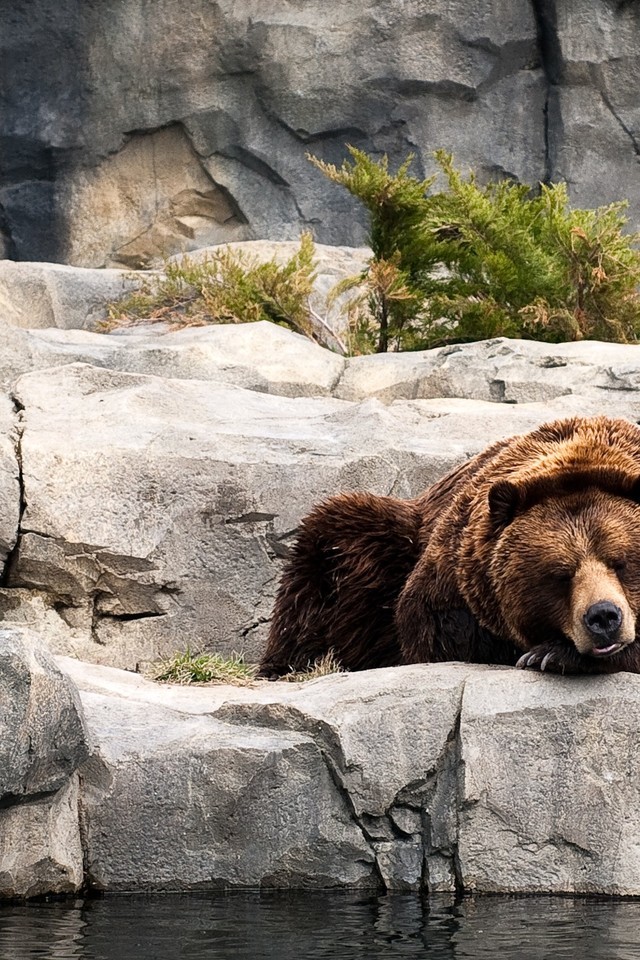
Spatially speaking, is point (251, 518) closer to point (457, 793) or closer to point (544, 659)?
point (544, 659)

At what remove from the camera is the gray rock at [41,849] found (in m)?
5.09

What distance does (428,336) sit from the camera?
1342cm

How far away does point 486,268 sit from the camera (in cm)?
1320

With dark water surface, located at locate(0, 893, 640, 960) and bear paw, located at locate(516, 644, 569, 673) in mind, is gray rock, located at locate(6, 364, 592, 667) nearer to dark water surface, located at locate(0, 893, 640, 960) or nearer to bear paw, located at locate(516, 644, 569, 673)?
bear paw, located at locate(516, 644, 569, 673)

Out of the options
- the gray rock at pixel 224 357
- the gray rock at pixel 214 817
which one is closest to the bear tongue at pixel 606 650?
the gray rock at pixel 214 817

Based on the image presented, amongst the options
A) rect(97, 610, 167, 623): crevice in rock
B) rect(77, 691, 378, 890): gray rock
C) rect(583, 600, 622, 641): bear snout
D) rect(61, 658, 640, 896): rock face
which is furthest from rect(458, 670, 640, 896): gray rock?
rect(97, 610, 167, 623): crevice in rock

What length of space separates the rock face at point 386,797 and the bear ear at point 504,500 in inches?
37.5

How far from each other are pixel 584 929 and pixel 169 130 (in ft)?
57.3

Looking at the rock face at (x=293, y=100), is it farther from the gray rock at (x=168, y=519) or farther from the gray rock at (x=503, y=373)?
the gray rock at (x=168, y=519)

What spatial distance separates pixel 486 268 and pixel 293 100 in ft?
26.8

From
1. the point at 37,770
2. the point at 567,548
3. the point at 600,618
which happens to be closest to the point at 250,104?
the point at 567,548

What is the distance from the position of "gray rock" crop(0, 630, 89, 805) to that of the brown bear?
188cm

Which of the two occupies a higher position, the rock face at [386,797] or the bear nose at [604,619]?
the bear nose at [604,619]

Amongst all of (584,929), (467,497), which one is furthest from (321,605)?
(584,929)
